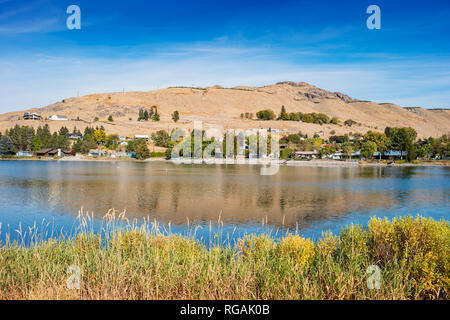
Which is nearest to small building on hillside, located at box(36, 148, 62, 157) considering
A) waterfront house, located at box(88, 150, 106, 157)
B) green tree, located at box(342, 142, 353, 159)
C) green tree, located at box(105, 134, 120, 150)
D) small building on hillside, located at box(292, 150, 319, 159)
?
waterfront house, located at box(88, 150, 106, 157)

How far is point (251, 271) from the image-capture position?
344 inches

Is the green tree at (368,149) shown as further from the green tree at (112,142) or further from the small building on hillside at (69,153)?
the small building on hillside at (69,153)

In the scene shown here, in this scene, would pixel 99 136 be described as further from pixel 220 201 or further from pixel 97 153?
pixel 220 201

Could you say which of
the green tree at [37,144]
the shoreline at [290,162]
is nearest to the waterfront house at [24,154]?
the green tree at [37,144]

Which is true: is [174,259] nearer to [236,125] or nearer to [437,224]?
[437,224]

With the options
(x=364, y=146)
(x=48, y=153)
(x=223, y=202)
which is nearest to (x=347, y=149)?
(x=364, y=146)

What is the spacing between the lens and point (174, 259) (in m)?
8.86

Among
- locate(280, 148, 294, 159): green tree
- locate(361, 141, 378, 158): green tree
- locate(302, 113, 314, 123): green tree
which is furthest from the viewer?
locate(302, 113, 314, 123): green tree

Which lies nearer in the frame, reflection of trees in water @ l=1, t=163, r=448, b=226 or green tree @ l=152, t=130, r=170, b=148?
reflection of trees in water @ l=1, t=163, r=448, b=226

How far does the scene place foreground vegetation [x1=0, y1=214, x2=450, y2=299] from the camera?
766 centimetres

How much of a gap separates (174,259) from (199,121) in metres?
157

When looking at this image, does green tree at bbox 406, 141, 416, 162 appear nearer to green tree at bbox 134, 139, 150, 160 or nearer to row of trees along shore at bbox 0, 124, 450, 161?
row of trees along shore at bbox 0, 124, 450, 161

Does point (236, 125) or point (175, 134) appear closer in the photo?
point (175, 134)
